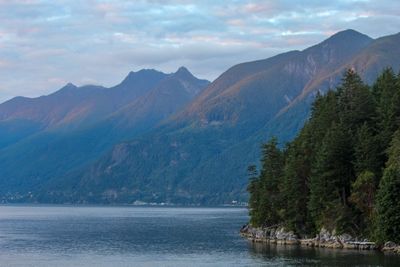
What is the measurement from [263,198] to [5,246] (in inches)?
1855

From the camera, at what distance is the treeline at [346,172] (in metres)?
108

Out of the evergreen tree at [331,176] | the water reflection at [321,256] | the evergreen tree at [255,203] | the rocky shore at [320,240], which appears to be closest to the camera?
the water reflection at [321,256]

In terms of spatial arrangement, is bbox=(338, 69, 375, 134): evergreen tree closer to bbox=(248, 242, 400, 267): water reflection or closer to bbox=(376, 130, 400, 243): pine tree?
bbox=(376, 130, 400, 243): pine tree

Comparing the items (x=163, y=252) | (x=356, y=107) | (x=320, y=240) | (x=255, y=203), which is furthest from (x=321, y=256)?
(x=255, y=203)

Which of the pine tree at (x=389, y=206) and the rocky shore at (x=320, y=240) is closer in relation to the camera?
the pine tree at (x=389, y=206)

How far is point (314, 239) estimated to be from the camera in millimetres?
123250

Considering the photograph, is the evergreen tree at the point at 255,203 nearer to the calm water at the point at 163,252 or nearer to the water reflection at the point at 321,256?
the calm water at the point at 163,252

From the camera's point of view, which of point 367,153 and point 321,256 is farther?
point 367,153

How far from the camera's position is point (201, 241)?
487ft

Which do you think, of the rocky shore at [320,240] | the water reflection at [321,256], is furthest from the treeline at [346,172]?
the water reflection at [321,256]

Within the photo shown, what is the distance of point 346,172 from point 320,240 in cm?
1129

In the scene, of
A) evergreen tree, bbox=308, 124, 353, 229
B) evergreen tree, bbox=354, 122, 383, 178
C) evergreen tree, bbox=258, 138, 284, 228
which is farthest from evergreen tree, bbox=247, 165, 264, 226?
evergreen tree, bbox=354, 122, 383, 178

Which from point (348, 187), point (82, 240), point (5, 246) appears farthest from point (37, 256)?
point (348, 187)

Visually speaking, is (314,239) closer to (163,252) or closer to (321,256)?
(321,256)
